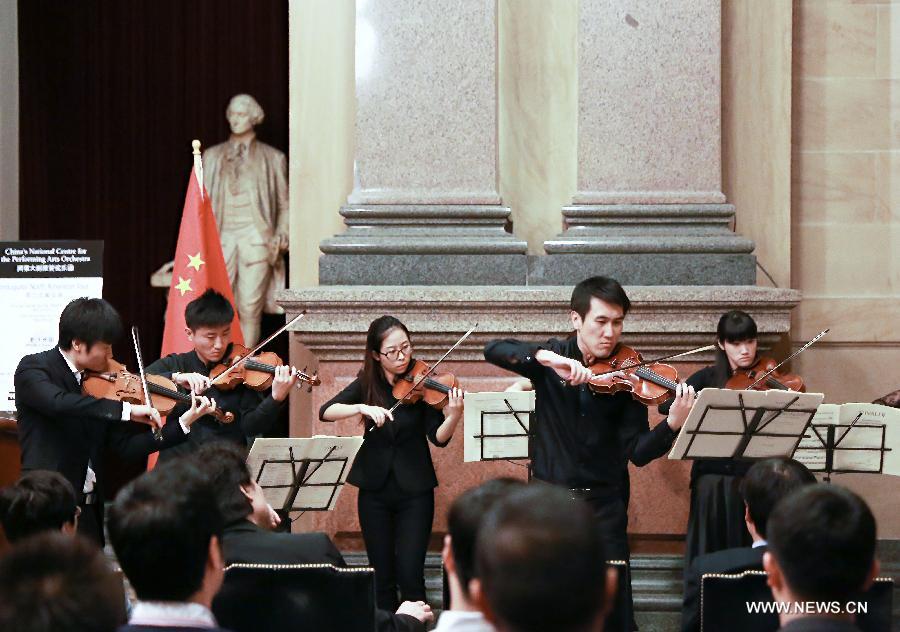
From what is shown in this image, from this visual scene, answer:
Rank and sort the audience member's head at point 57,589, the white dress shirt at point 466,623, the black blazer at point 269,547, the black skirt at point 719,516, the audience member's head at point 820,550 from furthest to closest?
the black skirt at point 719,516 < the black blazer at point 269,547 < the audience member's head at point 820,550 < the white dress shirt at point 466,623 < the audience member's head at point 57,589

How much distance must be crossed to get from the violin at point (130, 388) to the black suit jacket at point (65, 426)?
7 centimetres

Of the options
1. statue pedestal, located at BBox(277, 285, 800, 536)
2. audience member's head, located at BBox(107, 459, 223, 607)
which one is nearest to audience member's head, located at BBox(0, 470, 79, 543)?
audience member's head, located at BBox(107, 459, 223, 607)

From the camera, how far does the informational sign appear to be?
7363 mm

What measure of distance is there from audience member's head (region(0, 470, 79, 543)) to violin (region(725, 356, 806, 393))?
3362 millimetres

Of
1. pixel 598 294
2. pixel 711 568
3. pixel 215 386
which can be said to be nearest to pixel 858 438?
pixel 598 294

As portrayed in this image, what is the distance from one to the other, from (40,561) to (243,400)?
4212mm

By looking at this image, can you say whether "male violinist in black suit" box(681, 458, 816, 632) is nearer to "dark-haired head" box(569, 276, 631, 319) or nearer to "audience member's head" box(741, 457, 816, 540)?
"audience member's head" box(741, 457, 816, 540)

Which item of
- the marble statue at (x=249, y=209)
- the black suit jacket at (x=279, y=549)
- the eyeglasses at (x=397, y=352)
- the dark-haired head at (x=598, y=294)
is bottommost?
the black suit jacket at (x=279, y=549)

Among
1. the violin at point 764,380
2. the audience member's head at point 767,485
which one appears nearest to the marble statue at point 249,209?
the violin at point 764,380

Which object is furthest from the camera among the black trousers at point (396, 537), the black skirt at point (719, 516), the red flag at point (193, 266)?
the red flag at point (193, 266)

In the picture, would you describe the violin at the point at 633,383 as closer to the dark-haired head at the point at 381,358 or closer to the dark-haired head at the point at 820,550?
the dark-haired head at the point at 381,358

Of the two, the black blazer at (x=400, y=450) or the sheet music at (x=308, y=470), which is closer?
the sheet music at (x=308, y=470)

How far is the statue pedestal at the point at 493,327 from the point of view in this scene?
6.76 metres

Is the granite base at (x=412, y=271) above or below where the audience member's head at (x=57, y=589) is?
above
